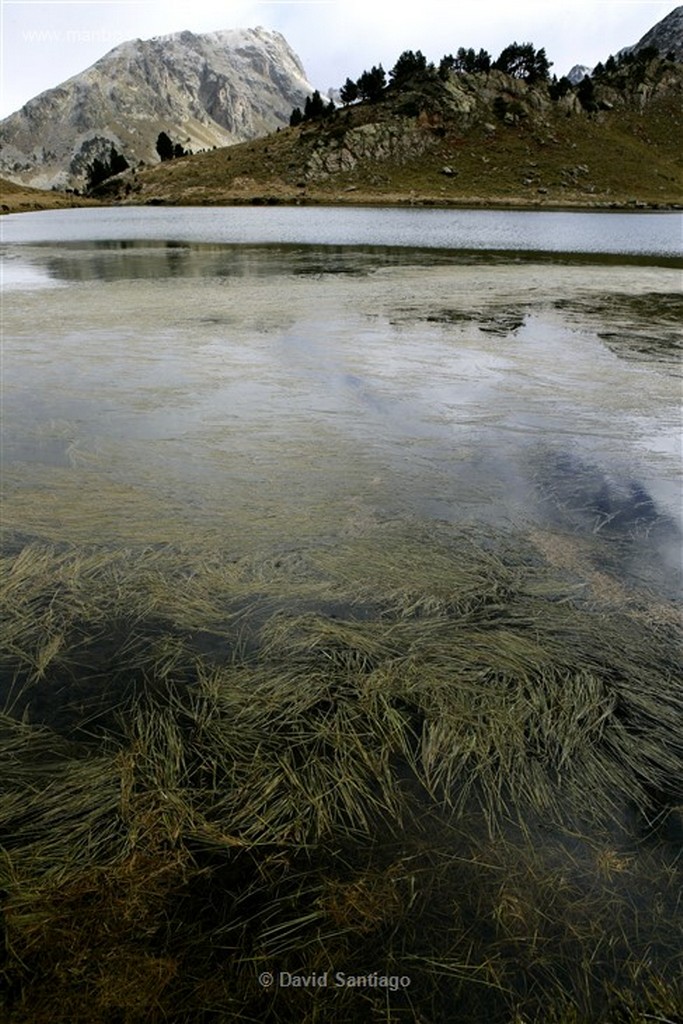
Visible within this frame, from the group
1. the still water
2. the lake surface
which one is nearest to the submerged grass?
the still water

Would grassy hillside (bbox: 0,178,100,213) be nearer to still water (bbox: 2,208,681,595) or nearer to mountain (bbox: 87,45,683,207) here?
mountain (bbox: 87,45,683,207)

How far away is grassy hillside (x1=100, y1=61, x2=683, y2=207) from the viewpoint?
8794 cm

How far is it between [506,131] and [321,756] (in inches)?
4901

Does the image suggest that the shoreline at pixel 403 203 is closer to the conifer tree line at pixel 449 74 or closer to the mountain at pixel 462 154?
the mountain at pixel 462 154

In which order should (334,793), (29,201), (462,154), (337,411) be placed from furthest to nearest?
1. (462,154)
2. (29,201)
3. (337,411)
4. (334,793)

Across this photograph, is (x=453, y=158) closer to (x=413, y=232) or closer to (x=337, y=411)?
(x=413, y=232)

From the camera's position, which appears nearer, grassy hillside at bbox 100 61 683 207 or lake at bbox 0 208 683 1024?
lake at bbox 0 208 683 1024

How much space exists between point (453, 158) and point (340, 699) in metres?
113

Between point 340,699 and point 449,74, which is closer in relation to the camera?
point 340,699

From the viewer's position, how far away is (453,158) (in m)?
96.4

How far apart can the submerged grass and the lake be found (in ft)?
0.05

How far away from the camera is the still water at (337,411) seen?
5.69 meters

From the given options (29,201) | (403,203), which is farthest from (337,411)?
(29,201)

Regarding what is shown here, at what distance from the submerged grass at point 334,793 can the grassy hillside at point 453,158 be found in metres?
89.9
